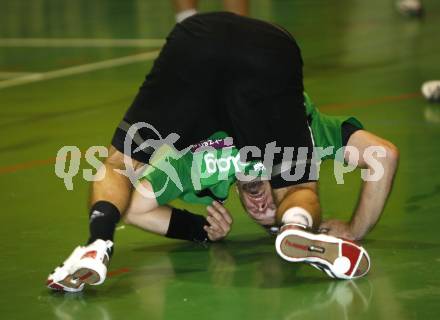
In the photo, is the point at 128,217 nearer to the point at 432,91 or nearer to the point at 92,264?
the point at 92,264

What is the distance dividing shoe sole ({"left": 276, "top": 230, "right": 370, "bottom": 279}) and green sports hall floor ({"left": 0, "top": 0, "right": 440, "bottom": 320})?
0.08 meters

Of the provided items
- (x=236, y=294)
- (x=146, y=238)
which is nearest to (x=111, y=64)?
(x=146, y=238)

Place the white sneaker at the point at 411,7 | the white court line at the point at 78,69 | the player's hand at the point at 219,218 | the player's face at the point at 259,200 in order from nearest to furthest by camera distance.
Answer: the player's face at the point at 259,200 < the player's hand at the point at 219,218 < the white court line at the point at 78,69 < the white sneaker at the point at 411,7

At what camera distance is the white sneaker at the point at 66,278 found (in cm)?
454

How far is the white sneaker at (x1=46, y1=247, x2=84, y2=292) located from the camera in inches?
179

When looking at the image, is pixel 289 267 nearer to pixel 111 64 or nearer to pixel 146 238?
pixel 146 238

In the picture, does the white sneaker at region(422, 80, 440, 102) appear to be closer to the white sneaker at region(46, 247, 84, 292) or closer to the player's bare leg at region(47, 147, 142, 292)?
the player's bare leg at region(47, 147, 142, 292)

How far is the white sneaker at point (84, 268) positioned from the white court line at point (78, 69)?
5.62 metres

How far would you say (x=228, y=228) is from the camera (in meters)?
5.28

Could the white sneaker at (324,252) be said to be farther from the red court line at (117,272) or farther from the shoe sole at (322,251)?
the red court line at (117,272)

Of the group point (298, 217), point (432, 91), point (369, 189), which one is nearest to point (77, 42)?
point (432, 91)

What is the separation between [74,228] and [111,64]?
214 inches

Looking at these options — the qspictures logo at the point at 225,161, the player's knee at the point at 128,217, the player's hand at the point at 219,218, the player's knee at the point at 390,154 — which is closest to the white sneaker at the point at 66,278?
the qspictures logo at the point at 225,161

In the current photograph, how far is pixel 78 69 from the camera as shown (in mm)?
10805
